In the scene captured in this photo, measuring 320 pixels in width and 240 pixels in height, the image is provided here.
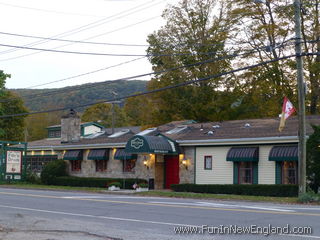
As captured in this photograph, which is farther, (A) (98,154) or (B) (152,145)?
(A) (98,154)

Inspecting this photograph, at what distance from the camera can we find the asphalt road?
514 inches

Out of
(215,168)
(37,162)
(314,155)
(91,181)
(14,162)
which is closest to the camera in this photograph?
(314,155)

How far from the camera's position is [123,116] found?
10212 cm

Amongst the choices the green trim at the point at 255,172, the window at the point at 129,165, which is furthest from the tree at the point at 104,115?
the green trim at the point at 255,172

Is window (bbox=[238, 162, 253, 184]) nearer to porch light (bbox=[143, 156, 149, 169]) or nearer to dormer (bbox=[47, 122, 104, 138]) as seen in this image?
porch light (bbox=[143, 156, 149, 169])

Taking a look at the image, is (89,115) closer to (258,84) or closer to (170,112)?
(170,112)

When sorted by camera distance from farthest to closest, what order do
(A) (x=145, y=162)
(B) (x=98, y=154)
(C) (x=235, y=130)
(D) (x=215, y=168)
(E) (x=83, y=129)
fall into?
(E) (x=83, y=129)
(B) (x=98, y=154)
(A) (x=145, y=162)
(C) (x=235, y=130)
(D) (x=215, y=168)

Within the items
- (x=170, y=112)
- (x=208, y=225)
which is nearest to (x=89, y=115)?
(x=170, y=112)

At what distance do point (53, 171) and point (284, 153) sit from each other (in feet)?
69.7

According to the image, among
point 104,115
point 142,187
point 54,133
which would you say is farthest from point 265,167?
point 104,115

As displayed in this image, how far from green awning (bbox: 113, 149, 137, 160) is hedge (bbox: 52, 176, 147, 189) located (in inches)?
63.9

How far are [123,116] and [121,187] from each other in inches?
2547

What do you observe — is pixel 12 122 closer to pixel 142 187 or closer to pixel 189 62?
pixel 189 62

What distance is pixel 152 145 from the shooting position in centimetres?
3519
